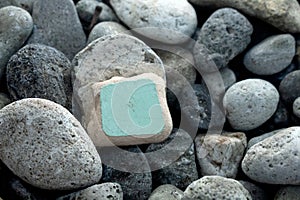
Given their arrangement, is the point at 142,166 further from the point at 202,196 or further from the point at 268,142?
the point at 268,142

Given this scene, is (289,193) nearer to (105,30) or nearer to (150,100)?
(150,100)

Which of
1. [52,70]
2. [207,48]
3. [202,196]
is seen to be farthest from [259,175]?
[52,70]

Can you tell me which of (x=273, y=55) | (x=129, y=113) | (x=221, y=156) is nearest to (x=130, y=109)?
(x=129, y=113)

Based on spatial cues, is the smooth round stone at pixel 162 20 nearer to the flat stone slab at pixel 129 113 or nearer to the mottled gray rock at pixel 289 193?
the flat stone slab at pixel 129 113

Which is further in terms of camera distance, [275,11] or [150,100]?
[275,11]

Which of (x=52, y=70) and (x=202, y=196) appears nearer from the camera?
(x=202, y=196)

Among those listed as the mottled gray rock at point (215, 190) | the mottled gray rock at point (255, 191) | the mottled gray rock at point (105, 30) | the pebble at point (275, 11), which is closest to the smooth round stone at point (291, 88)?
the pebble at point (275, 11)
